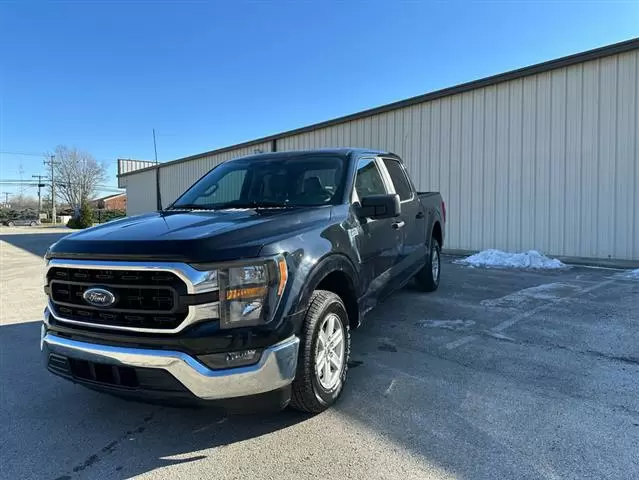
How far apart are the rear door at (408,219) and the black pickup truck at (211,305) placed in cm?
149

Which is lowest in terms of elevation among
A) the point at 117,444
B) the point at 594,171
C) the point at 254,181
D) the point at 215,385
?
the point at 117,444

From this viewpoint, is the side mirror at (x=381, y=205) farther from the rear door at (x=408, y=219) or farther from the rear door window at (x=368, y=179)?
the rear door at (x=408, y=219)

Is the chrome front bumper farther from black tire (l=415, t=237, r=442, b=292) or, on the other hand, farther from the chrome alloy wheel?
black tire (l=415, t=237, r=442, b=292)

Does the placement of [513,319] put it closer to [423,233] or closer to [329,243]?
[423,233]

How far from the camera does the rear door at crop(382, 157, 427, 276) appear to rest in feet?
16.7

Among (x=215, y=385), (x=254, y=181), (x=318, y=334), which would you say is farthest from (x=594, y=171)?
(x=215, y=385)

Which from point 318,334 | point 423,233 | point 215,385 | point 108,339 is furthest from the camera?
point 423,233

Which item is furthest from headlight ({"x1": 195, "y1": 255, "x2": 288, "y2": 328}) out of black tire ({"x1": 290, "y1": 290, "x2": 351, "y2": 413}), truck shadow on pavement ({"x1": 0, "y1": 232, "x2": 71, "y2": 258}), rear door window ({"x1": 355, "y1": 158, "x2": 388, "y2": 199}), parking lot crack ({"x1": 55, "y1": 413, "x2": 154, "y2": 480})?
truck shadow on pavement ({"x1": 0, "y1": 232, "x2": 71, "y2": 258})

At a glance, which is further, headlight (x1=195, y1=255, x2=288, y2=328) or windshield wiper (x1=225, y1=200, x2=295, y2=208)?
windshield wiper (x1=225, y1=200, x2=295, y2=208)

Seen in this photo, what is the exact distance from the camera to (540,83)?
10648 mm

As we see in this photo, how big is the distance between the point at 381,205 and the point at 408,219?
1.62 meters

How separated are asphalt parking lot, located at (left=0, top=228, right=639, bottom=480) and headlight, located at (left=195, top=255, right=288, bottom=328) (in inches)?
32.3

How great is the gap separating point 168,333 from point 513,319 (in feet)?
14.0

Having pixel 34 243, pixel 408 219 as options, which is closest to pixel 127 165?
pixel 34 243
